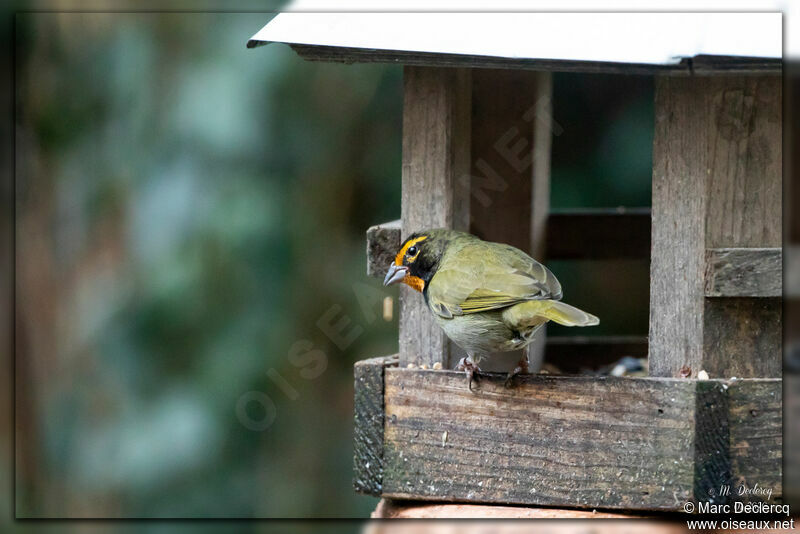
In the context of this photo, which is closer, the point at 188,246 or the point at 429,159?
the point at 429,159

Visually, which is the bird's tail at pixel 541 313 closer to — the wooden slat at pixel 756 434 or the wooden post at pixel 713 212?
the wooden post at pixel 713 212

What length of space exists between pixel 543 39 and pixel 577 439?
3.59ft

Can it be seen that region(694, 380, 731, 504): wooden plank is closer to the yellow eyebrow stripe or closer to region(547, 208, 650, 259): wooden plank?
the yellow eyebrow stripe

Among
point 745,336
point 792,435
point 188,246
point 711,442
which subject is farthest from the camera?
point 188,246

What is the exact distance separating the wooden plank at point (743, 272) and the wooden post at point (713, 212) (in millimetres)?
16

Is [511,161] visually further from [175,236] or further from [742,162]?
[175,236]

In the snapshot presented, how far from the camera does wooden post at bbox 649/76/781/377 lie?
8.64 feet

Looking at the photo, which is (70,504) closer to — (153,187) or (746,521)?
(153,187)

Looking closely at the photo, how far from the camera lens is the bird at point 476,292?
2.86 metres

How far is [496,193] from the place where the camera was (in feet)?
12.5

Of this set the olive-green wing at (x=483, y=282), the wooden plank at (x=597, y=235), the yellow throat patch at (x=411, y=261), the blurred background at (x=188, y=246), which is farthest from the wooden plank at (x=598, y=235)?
the yellow throat patch at (x=411, y=261)

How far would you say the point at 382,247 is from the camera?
304cm

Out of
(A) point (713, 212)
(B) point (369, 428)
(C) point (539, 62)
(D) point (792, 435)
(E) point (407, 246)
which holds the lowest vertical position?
(B) point (369, 428)

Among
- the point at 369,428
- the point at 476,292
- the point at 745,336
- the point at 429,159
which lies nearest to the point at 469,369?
the point at 476,292
